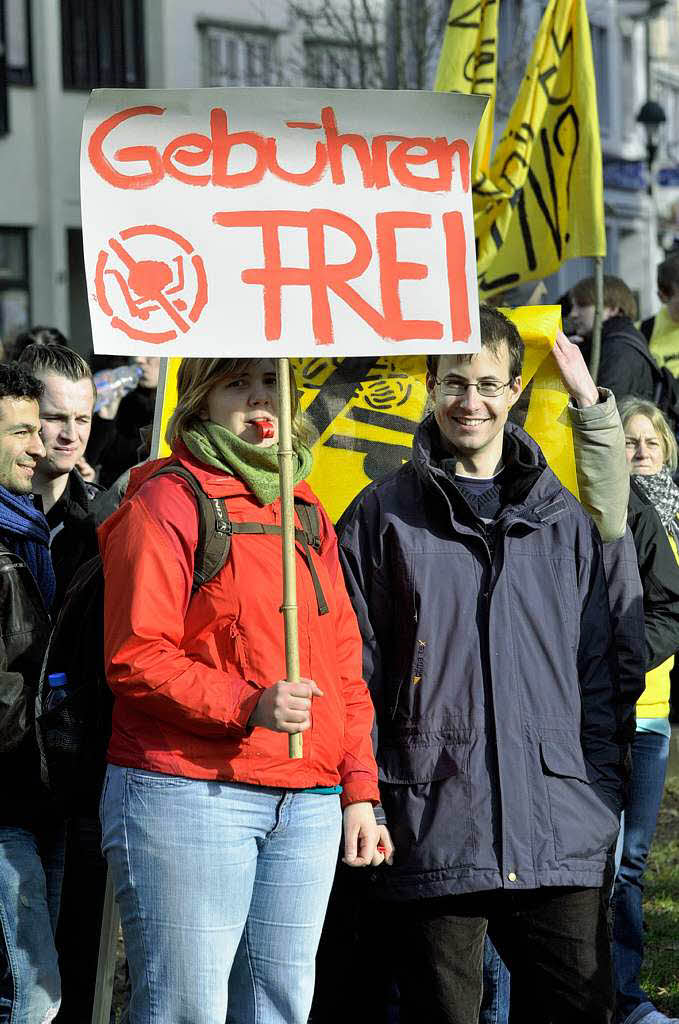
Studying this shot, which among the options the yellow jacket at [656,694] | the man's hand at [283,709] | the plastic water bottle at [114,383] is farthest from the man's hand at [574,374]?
the plastic water bottle at [114,383]

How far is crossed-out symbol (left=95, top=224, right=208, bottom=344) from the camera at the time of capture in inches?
120

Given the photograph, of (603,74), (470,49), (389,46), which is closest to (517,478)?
(470,49)

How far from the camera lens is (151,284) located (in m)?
3.06

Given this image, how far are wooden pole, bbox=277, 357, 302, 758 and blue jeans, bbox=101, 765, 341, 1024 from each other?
186mm

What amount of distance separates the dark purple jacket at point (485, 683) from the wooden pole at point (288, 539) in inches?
17.2

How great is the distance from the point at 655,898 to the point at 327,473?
7.31ft

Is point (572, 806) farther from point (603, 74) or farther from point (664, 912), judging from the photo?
point (603, 74)

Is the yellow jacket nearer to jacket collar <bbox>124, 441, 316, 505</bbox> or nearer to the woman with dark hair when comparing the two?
the woman with dark hair

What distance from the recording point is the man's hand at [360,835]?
3.14 meters

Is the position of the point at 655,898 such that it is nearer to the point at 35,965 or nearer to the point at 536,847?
the point at 536,847

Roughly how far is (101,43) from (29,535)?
1967 centimetres

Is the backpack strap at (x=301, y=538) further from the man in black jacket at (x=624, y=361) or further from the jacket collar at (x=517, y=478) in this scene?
the man in black jacket at (x=624, y=361)

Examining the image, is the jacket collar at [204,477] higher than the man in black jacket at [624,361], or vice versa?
the man in black jacket at [624,361]

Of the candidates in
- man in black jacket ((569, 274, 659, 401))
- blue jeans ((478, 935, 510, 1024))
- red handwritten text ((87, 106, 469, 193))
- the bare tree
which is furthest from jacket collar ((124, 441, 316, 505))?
the bare tree
